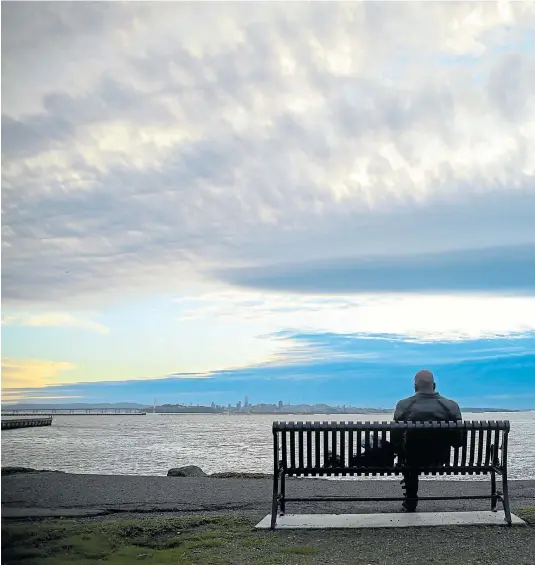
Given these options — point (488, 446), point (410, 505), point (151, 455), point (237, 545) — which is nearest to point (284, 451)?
point (237, 545)

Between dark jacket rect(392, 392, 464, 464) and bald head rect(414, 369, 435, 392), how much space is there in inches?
2.4

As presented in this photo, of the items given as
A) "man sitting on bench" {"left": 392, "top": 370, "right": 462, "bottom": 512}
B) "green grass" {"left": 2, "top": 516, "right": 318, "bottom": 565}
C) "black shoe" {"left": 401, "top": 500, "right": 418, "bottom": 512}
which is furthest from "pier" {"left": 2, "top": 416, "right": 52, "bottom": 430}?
"man sitting on bench" {"left": 392, "top": 370, "right": 462, "bottom": 512}

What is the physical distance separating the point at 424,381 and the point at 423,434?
1.97 feet

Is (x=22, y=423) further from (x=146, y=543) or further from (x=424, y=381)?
(x=424, y=381)

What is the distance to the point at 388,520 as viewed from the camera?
7484 millimetres

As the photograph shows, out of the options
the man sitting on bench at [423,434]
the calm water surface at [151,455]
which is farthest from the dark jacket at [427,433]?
the calm water surface at [151,455]

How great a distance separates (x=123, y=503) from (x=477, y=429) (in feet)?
16.6

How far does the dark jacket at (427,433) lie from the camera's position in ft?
25.0

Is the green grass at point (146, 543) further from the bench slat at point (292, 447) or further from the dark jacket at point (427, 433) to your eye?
the dark jacket at point (427, 433)

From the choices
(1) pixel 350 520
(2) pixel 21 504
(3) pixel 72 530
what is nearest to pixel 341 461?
(1) pixel 350 520

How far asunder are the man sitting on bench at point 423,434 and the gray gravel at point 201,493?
1.19m

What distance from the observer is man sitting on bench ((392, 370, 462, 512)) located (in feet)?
25.1

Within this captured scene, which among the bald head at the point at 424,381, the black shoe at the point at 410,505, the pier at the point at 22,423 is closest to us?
the bald head at the point at 424,381

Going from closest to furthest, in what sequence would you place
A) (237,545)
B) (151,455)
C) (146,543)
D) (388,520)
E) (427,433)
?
(237,545), (146,543), (388,520), (427,433), (151,455)
